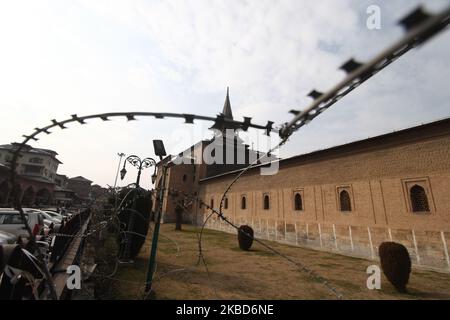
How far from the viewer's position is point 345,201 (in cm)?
1426

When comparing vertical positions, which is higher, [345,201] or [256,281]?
[345,201]

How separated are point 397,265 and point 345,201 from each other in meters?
7.41

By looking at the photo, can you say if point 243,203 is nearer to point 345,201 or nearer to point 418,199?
point 345,201

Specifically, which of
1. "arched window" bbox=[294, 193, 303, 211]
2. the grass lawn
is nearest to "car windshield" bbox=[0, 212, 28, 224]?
the grass lawn

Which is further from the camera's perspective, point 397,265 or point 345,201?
point 345,201

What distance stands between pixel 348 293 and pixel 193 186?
30.4m

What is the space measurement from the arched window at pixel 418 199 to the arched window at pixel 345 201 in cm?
321

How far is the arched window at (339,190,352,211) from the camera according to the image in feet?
45.9

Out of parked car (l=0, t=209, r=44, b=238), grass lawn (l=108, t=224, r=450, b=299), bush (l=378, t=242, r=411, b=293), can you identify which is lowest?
grass lawn (l=108, t=224, r=450, b=299)

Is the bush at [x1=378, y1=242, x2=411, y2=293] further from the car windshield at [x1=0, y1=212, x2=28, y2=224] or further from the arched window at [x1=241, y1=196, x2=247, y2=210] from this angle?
the arched window at [x1=241, y1=196, x2=247, y2=210]

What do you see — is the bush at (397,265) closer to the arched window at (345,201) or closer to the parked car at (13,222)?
the arched window at (345,201)

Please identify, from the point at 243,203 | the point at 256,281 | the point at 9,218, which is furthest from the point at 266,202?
the point at 9,218

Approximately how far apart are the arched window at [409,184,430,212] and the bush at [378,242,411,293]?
540cm
